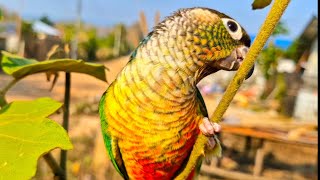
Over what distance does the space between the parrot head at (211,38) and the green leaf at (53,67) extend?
0.11 metres

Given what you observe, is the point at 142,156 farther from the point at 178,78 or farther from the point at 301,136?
the point at 301,136

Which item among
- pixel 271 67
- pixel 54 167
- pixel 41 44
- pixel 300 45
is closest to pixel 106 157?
pixel 41 44

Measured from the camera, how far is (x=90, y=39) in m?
12.2

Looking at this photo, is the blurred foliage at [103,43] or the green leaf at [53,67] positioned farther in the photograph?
the blurred foliage at [103,43]

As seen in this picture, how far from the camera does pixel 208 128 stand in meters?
0.32

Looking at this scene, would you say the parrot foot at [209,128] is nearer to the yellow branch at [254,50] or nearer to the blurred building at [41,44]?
the yellow branch at [254,50]

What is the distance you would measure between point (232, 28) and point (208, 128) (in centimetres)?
8

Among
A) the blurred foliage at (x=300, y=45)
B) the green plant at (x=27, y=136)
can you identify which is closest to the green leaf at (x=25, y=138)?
the green plant at (x=27, y=136)

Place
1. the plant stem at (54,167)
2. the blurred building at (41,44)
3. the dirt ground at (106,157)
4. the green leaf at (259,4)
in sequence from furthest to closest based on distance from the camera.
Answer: the dirt ground at (106,157), the blurred building at (41,44), the plant stem at (54,167), the green leaf at (259,4)

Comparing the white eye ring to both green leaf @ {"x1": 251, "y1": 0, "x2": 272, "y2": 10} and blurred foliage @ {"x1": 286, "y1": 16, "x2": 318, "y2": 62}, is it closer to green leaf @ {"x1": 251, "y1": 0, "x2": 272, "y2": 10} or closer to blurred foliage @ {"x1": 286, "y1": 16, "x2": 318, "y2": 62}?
green leaf @ {"x1": 251, "y1": 0, "x2": 272, "y2": 10}

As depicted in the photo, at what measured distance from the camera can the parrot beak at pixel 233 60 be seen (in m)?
0.33

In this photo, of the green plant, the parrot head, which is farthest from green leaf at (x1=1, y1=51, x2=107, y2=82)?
the parrot head

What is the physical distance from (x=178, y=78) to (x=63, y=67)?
136 millimetres

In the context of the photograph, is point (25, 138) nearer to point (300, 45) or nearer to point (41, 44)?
point (41, 44)
